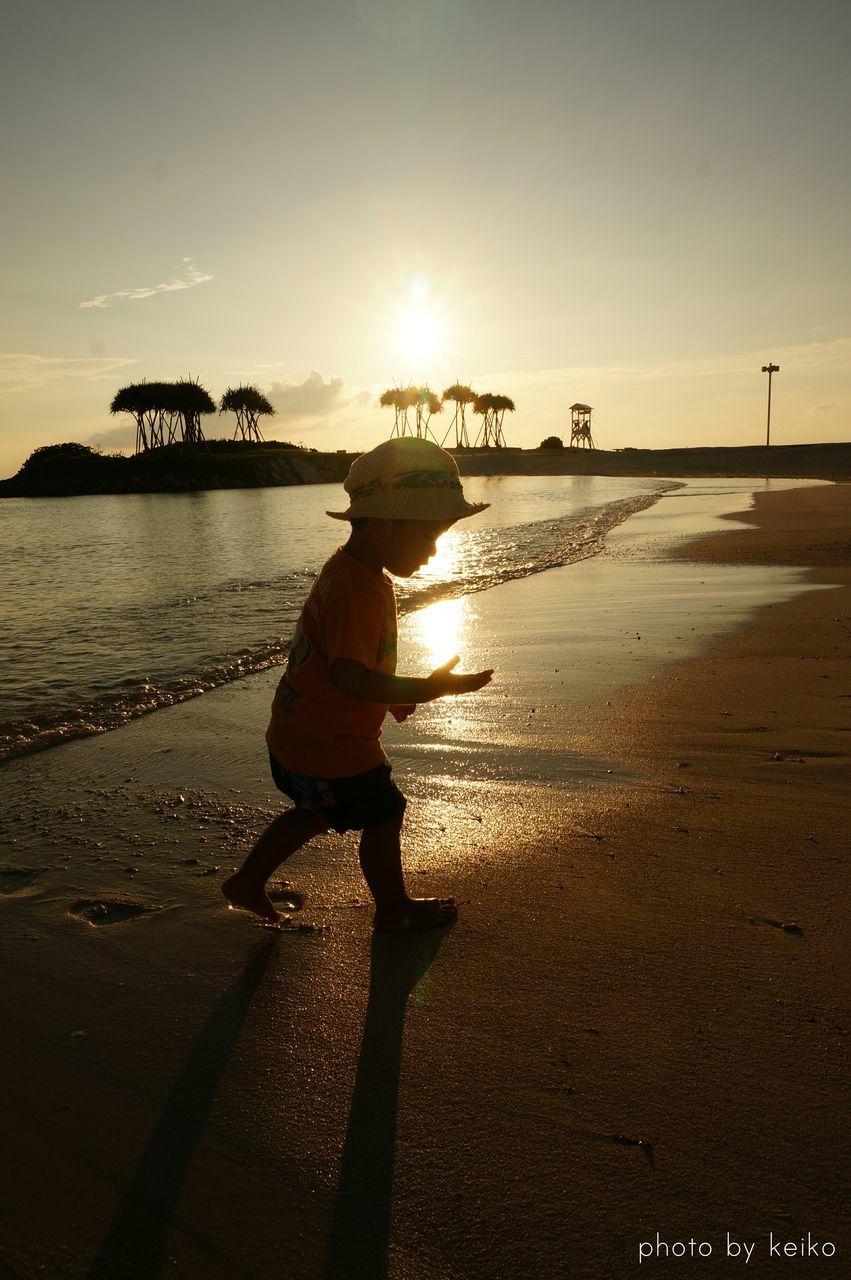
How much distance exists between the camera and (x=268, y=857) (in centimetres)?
267

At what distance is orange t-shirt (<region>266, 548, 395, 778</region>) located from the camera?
95.1 inches

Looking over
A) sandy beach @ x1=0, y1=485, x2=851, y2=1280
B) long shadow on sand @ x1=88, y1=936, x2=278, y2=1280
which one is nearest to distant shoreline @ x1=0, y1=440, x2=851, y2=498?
sandy beach @ x1=0, y1=485, x2=851, y2=1280

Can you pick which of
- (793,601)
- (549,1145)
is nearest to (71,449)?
(793,601)

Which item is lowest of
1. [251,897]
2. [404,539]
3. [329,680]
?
[251,897]

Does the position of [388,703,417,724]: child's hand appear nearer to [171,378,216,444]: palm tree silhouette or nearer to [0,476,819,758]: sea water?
[0,476,819,758]: sea water

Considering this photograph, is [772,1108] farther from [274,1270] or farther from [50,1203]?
[50,1203]

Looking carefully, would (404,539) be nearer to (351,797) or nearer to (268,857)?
(351,797)

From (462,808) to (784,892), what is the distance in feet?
4.37

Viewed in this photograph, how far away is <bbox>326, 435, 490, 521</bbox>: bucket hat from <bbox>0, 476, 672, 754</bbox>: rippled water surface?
11.0ft

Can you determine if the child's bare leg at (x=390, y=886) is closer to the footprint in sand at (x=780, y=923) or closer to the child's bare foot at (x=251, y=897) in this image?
the child's bare foot at (x=251, y=897)

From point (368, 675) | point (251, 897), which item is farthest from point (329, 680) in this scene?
point (251, 897)

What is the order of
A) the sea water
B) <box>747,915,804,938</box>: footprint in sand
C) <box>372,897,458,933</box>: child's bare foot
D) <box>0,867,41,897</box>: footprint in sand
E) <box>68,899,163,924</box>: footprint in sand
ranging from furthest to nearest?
the sea water, <box>0,867,41,897</box>: footprint in sand, <box>68,899,163,924</box>: footprint in sand, <box>372,897,458,933</box>: child's bare foot, <box>747,915,804,938</box>: footprint in sand

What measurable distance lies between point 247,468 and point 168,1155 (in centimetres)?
7050

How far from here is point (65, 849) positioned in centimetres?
335
